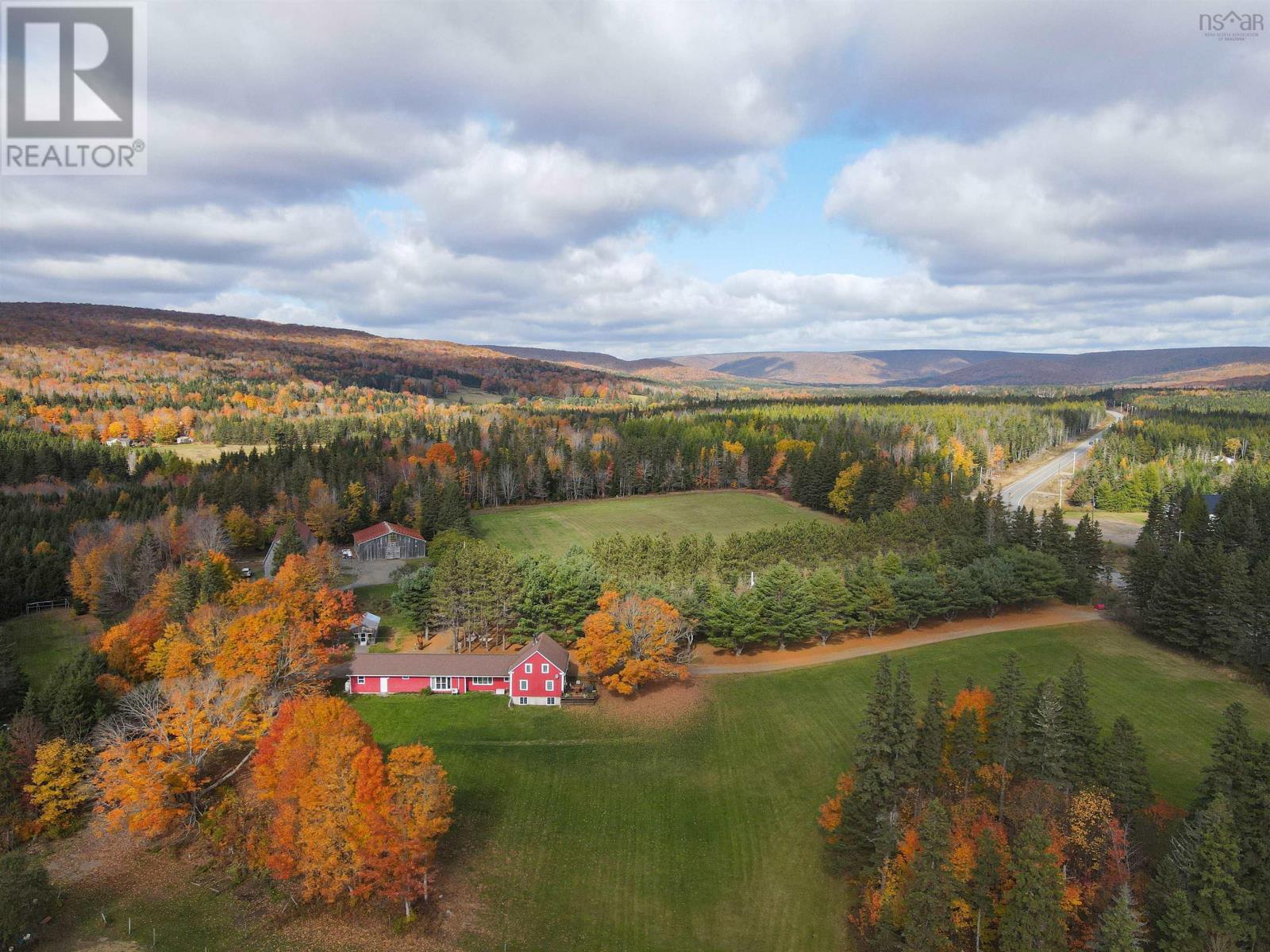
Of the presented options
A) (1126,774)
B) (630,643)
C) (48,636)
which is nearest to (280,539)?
(48,636)

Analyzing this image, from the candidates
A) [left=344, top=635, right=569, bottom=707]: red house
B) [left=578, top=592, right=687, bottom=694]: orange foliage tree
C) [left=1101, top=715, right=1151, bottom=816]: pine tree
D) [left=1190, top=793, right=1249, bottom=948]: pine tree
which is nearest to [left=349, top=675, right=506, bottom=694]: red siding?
[left=344, top=635, right=569, bottom=707]: red house

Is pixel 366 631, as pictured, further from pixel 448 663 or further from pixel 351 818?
pixel 351 818

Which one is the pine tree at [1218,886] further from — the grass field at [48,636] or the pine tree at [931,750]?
the grass field at [48,636]

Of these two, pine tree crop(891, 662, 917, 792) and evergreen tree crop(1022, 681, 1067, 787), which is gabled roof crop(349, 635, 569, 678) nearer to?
pine tree crop(891, 662, 917, 792)

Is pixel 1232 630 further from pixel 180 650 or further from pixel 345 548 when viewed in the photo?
pixel 345 548

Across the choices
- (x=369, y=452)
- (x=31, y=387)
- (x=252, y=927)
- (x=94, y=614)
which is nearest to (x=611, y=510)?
(x=369, y=452)
